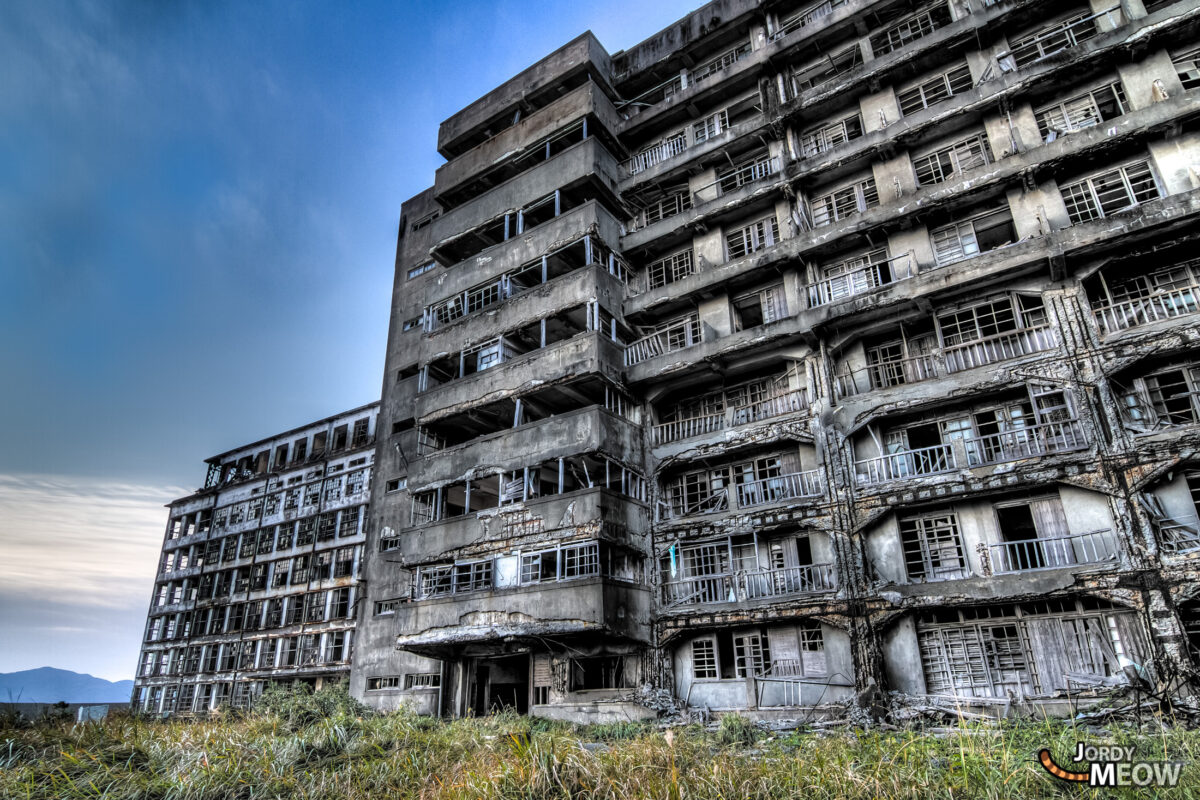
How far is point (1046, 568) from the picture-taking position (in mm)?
17922

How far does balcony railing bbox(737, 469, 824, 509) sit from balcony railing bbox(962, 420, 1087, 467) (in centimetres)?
448

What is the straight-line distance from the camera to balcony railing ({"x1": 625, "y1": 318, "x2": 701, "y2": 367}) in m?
26.9

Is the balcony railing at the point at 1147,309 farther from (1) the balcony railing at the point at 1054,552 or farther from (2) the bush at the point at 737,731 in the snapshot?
(2) the bush at the point at 737,731

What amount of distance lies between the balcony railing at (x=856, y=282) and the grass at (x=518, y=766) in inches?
599

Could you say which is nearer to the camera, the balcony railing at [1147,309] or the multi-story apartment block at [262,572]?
the balcony railing at [1147,309]

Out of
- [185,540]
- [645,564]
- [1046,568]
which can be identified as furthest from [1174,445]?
[185,540]

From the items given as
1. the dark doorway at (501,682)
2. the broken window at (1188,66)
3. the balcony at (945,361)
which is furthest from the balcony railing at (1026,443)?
the dark doorway at (501,682)

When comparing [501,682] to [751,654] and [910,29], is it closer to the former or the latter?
[751,654]

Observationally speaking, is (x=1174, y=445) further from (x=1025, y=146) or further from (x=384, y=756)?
(x=384, y=756)

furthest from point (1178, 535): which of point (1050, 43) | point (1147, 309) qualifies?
point (1050, 43)

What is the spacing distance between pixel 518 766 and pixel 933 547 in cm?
1627

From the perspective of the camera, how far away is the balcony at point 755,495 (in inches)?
879

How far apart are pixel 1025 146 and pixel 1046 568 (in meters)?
13.0

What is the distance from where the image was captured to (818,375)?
23.1 metres
